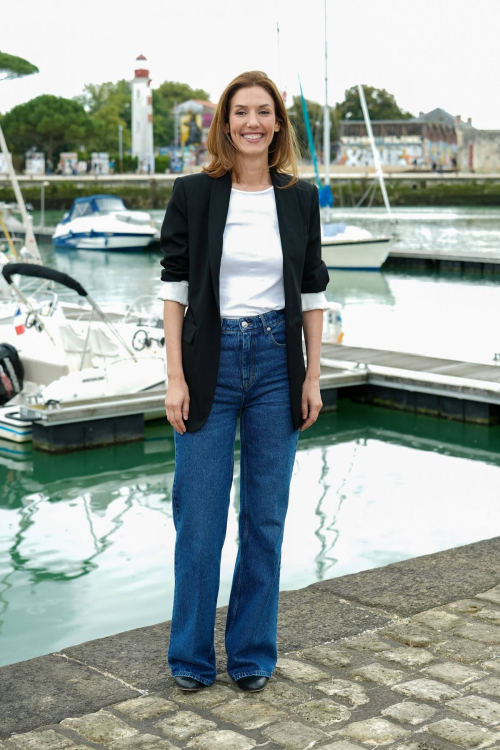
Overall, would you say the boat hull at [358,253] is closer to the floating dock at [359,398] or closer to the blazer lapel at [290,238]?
the floating dock at [359,398]

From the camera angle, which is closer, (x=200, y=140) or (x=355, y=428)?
(x=355, y=428)

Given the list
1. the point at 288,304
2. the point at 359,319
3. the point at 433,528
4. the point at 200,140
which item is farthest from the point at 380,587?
the point at 200,140

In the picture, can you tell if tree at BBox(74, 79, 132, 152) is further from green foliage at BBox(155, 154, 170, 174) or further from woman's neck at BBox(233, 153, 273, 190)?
woman's neck at BBox(233, 153, 273, 190)

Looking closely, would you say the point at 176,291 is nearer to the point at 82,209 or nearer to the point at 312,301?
the point at 312,301

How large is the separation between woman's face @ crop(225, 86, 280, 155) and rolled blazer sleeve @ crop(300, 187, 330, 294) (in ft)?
0.83

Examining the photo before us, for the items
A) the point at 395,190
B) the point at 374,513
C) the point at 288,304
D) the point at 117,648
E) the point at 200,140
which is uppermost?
the point at 200,140

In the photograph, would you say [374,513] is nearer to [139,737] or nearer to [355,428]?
[355,428]

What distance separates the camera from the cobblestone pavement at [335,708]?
2758 mm

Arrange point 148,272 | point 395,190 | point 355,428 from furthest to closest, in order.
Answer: point 395,190, point 148,272, point 355,428

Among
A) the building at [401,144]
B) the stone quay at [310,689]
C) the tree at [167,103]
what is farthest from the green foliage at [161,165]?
the stone quay at [310,689]

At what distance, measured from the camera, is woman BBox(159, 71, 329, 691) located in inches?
119

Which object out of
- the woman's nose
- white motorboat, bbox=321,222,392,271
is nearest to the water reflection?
the woman's nose

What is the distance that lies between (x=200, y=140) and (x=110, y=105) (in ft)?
37.9

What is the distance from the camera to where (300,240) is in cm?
307
